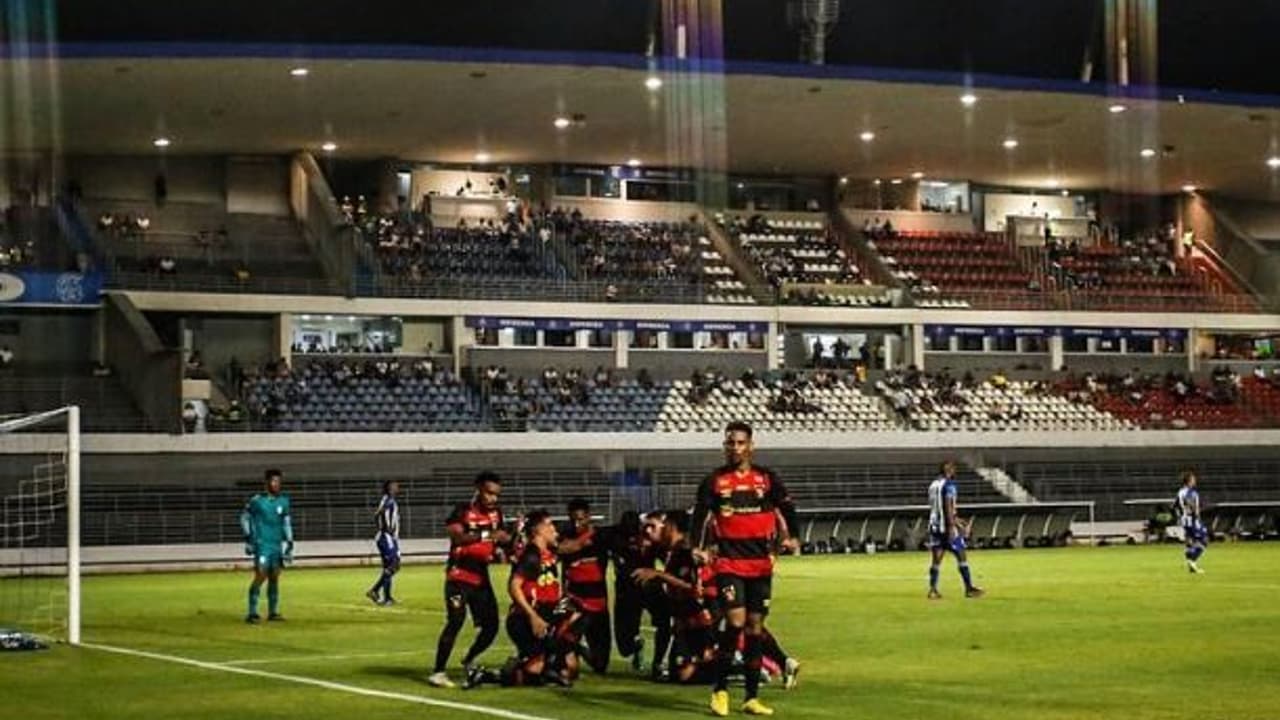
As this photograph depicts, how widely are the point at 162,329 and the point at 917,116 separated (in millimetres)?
24955

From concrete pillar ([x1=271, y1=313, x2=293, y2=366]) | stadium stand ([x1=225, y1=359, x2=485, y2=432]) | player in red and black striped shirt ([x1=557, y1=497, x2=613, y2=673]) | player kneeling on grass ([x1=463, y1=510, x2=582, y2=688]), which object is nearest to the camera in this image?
player kneeling on grass ([x1=463, y1=510, x2=582, y2=688])

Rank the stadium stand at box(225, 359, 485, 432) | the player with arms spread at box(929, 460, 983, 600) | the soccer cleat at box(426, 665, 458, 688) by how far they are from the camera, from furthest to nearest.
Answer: the stadium stand at box(225, 359, 485, 432) → the player with arms spread at box(929, 460, 983, 600) → the soccer cleat at box(426, 665, 458, 688)

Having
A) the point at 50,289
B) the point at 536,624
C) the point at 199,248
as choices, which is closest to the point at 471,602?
the point at 536,624

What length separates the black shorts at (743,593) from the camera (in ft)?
51.6

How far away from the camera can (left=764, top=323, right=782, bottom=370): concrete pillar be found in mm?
67250

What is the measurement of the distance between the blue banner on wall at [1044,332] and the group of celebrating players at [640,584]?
1983 inches

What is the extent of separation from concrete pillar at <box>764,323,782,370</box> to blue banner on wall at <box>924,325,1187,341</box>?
5.66 meters

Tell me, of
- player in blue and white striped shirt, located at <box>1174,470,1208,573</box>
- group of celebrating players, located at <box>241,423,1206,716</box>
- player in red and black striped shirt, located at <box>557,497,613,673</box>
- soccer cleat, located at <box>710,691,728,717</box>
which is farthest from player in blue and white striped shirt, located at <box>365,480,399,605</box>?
soccer cleat, located at <box>710,691,728,717</box>

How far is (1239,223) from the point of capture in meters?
82.8

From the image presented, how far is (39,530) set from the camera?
1640 inches

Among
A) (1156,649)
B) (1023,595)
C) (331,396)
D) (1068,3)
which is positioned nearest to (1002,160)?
(1068,3)

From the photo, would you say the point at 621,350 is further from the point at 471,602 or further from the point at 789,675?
the point at 789,675

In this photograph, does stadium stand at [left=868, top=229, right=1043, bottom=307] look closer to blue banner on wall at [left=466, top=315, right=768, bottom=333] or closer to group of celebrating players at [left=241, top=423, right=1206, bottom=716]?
blue banner on wall at [left=466, top=315, right=768, bottom=333]

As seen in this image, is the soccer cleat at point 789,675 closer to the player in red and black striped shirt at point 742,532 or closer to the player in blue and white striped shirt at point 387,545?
the player in red and black striped shirt at point 742,532
